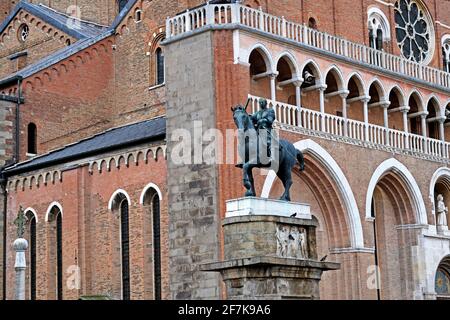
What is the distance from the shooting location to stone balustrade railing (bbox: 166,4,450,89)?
2377 cm

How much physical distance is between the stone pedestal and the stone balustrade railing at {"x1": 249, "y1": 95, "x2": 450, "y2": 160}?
6.63 metres

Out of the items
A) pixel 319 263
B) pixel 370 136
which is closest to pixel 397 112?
pixel 370 136

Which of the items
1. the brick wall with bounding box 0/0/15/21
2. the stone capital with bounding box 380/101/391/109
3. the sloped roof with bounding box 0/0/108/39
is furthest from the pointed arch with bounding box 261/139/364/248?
the brick wall with bounding box 0/0/15/21

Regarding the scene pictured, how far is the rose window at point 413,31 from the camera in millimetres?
31812

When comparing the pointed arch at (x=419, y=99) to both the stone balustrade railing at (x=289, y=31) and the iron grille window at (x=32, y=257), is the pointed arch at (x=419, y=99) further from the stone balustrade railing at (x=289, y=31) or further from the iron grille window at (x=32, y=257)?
the iron grille window at (x=32, y=257)

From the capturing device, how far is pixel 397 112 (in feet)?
97.1

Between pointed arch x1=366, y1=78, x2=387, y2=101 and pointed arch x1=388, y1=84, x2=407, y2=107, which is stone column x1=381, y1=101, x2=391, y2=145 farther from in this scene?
pointed arch x1=388, y1=84, x2=407, y2=107

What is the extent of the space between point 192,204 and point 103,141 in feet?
19.0

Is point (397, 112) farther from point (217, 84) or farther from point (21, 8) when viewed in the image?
point (21, 8)

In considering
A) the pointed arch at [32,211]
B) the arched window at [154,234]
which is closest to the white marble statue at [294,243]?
the arched window at [154,234]

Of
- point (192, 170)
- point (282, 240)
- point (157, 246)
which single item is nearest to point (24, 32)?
point (157, 246)

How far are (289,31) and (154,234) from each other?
20.4 ft

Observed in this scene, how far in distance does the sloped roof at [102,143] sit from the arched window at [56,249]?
57.8 inches

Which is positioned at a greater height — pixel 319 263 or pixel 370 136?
pixel 370 136
